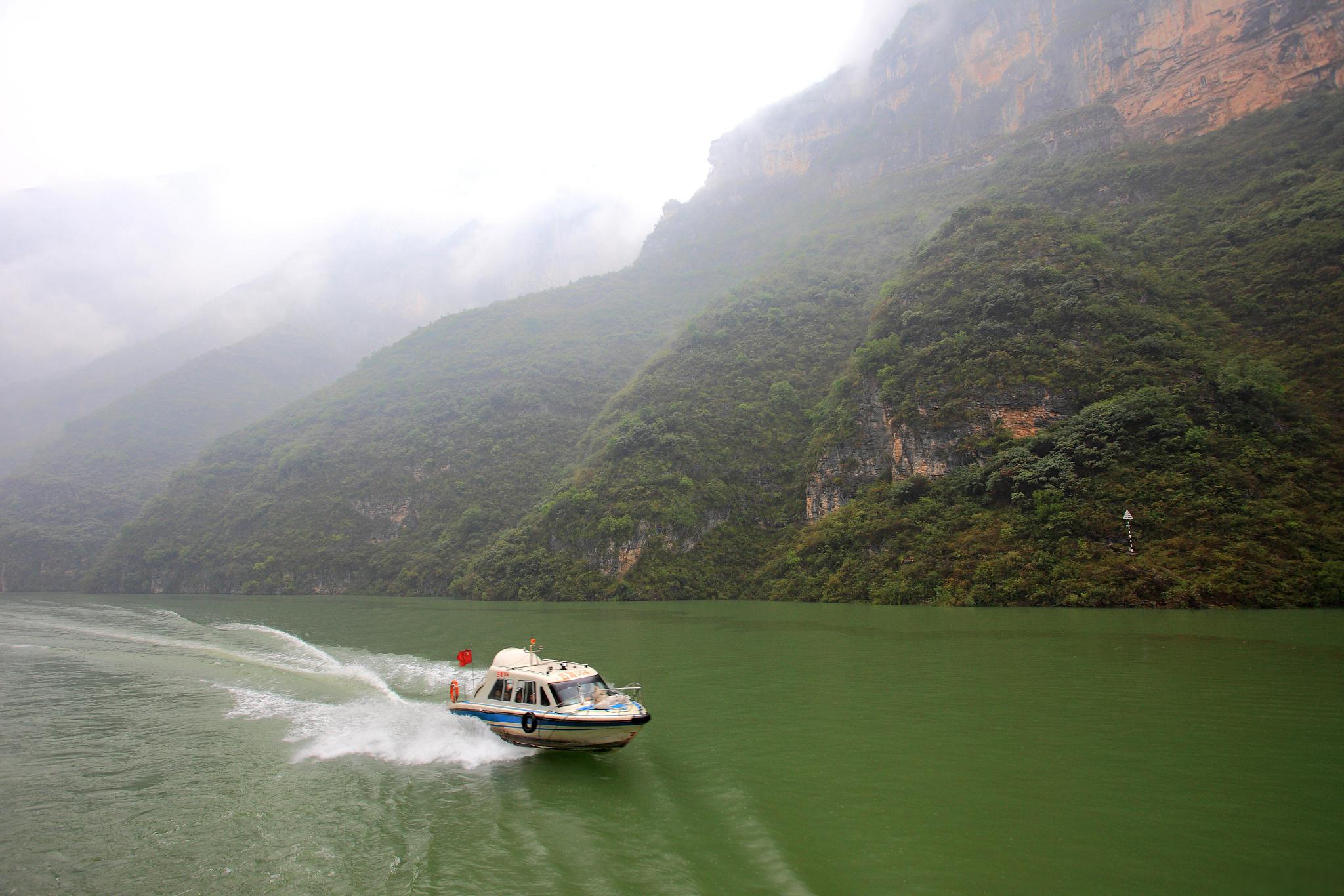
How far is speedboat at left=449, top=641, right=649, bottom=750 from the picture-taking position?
11.7 metres

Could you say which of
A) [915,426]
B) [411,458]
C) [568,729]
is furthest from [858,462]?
[411,458]

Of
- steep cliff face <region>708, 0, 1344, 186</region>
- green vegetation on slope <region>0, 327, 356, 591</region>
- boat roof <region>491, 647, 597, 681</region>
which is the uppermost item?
steep cliff face <region>708, 0, 1344, 186</region>

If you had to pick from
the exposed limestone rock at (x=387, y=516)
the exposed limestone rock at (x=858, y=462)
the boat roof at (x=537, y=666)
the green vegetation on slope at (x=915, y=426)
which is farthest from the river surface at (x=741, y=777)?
the exposed limestone rock at (x=387, y=516)

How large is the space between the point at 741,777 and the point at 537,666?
5.13 m

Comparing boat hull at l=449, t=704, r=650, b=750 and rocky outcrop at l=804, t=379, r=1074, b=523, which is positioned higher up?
rocky outcrop at l=804, t=379, r=1074, b=523

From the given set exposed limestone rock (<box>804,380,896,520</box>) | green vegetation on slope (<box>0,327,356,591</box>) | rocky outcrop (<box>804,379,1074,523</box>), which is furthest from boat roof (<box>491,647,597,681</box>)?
green vegetation on slope (<box>0,327,356,591</box>)

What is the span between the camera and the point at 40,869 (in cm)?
813

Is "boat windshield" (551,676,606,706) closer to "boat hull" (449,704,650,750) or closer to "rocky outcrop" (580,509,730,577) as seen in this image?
"boat hull" (449,704,650,750)

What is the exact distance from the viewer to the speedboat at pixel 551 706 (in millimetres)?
11711

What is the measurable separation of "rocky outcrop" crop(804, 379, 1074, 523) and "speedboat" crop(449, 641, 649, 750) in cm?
3863

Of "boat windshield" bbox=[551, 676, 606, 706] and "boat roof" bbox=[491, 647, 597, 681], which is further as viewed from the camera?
"boat roof" bbox=[491, 647, 597, 681]

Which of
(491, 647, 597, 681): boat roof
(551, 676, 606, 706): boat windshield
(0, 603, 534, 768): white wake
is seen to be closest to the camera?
(551, 676, 606, 706): boat windshield

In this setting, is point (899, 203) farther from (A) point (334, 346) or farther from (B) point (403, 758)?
(A) point (334, 346)

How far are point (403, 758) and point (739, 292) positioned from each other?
286 ft
